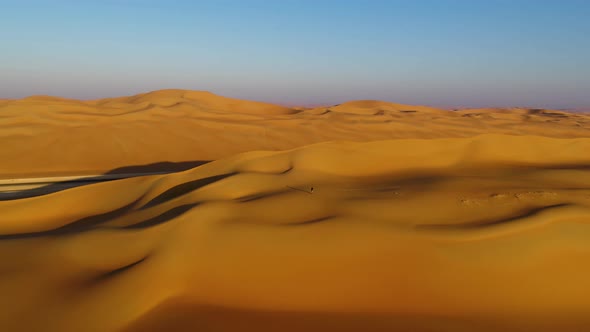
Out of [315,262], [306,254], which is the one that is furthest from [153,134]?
[315,262]

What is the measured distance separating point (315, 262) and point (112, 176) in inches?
483

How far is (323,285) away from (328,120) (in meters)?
26.6

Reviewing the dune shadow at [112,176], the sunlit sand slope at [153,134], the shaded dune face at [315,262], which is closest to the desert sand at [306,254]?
the shaded dune face at [315,262]

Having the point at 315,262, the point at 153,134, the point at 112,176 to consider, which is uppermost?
the point at 315,262

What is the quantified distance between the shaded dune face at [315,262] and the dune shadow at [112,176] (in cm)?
534

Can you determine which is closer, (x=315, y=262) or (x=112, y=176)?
(x=315, y=262)

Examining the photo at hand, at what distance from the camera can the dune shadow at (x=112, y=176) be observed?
11.2m

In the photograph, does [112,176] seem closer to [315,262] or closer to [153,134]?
[153,134]

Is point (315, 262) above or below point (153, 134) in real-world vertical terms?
above

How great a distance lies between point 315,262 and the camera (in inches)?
160

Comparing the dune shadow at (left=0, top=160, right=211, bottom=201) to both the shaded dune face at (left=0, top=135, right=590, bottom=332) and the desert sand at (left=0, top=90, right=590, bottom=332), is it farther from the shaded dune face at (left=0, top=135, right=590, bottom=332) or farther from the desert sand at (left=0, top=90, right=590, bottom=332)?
the shaded dune face at (left=0, top=135, right=590, bottom=332)

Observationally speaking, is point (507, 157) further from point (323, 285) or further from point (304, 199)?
point (323, 285)

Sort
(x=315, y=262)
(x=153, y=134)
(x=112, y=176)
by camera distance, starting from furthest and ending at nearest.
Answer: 1. (x=153, y=134)
2. (x=112, y=176)
3. (x=315, y=262)

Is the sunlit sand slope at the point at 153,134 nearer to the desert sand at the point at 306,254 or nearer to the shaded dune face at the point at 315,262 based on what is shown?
the desert sand at the point at 306,254
